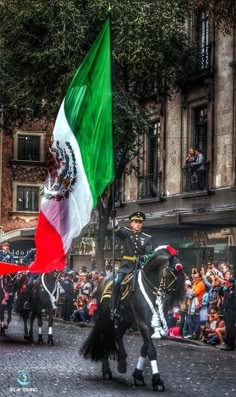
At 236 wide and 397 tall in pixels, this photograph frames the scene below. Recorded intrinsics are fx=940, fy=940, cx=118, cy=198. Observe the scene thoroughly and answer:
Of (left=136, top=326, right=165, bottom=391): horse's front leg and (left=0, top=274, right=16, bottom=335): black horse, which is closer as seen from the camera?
(left=136, top=326, right=165, bottom=391): horse's front leg

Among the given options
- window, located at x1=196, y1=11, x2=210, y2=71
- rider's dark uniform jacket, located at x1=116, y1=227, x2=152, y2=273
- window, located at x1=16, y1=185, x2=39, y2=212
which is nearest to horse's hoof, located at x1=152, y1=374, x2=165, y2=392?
rider's dark uniform jacket, located at x1=116, y1=227, x2=152, y2=273

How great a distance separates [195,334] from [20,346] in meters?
4.80

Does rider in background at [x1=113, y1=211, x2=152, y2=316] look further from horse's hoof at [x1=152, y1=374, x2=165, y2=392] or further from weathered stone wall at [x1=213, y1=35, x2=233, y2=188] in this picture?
weathered stone wall at [x1=213, y1=35, x2=233, y2=188]

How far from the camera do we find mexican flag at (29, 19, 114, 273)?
11477 millimetres

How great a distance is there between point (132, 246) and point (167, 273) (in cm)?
92

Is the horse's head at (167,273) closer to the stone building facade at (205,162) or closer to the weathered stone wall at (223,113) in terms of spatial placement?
the stone building facade at (205,162)

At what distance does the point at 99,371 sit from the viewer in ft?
48.7

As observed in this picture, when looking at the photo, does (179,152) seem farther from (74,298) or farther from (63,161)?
(63,161)

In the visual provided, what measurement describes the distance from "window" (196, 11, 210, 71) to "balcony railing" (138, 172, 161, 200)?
4402 mm

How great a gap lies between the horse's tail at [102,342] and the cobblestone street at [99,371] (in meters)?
0.36

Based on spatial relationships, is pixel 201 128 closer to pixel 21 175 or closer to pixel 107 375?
pixel 107 375

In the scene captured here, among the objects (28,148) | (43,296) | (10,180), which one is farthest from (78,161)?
(28,148)

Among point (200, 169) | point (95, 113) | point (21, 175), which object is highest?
point (21, 175)

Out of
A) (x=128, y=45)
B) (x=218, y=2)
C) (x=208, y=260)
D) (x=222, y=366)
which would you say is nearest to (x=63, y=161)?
(x=222, y=366)
